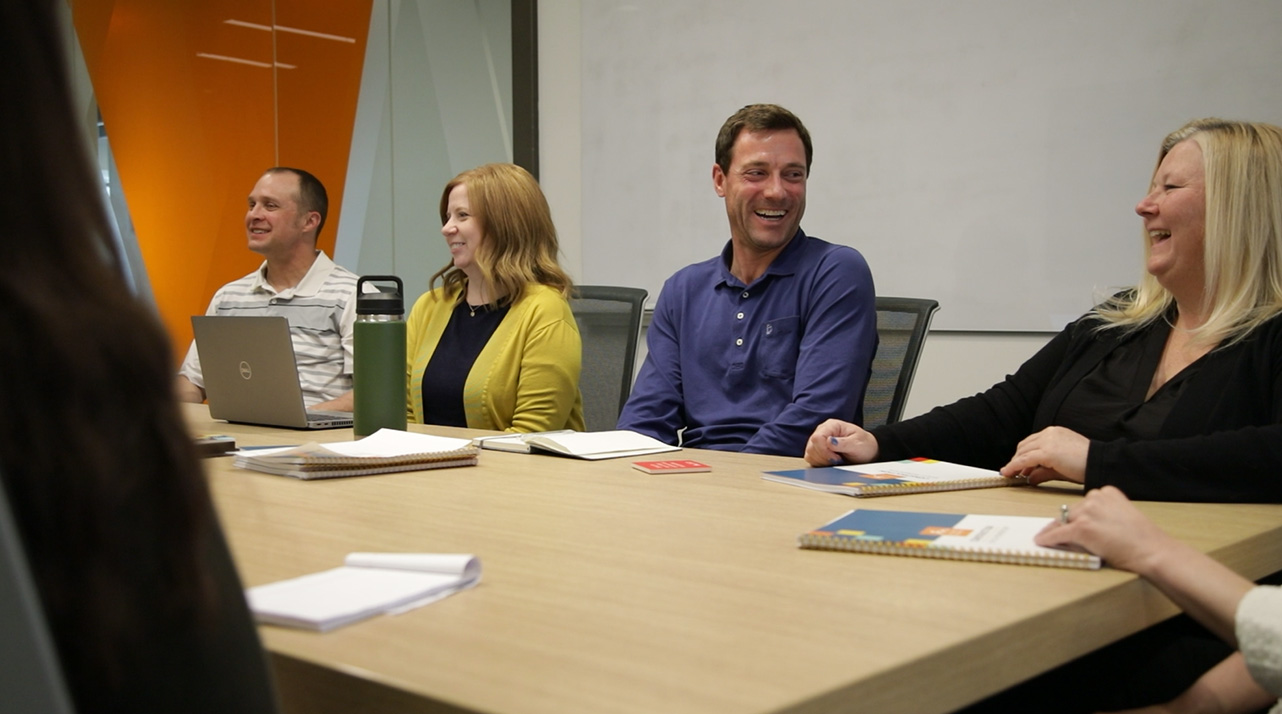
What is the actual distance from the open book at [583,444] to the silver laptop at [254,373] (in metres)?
0.52

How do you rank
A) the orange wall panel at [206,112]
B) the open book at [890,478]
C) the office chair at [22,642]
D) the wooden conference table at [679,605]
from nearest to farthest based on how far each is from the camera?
the office chair at [22,642], the wooden conference table at [679,605], the open book at [890,478], the orange wall panel at [206,112]

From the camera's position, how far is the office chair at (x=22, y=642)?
40 centimetres

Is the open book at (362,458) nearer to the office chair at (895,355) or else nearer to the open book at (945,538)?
the open book at (945,538)

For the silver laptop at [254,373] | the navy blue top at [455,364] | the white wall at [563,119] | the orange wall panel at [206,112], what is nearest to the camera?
the silver laptop at [254,373]

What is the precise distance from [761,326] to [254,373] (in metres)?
1.12

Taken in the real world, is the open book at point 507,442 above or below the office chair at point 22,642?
below

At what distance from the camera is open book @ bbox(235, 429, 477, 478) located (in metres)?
1.68

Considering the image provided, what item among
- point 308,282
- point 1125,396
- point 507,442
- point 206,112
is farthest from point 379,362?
point 206,112

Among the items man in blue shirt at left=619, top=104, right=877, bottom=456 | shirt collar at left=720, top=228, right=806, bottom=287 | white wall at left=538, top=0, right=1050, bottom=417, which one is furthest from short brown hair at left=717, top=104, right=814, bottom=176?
white wall at left=538, top=0, right=1050, bottom=417

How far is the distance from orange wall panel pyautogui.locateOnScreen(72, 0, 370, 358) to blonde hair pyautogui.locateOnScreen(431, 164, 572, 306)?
208 centimetres

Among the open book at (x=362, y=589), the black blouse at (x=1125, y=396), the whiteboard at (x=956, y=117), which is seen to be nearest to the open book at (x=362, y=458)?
the open book at (x=362, y=589)

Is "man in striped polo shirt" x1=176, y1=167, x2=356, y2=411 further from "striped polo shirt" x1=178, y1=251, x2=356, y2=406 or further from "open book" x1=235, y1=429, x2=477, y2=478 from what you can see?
"open book" x1=235, y1=429, x2=477, y2=478

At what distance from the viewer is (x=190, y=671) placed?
1.47ft

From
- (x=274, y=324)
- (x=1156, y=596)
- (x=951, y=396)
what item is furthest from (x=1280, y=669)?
(x=951, y=396)
